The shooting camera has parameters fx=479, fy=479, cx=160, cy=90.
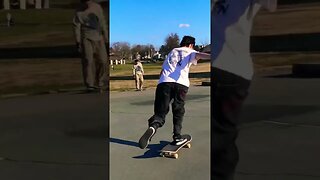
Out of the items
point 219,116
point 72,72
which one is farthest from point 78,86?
point 219,116

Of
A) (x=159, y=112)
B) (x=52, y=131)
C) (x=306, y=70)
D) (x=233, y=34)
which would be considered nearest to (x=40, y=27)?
(x=52, y=131)

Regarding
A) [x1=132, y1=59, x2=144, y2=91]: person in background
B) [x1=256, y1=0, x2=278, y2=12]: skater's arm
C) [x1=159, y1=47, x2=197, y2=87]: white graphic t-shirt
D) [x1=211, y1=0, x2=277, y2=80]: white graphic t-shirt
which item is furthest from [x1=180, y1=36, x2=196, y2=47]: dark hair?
[x1=132, y1=59, x2=144, y2=91]: person in background

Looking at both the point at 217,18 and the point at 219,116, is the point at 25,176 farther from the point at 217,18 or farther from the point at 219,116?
the point at 217,18

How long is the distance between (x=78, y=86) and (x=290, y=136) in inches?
51.9

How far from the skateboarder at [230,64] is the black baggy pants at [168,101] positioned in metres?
1.57

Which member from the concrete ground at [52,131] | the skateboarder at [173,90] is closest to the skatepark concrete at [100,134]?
the concrete ground at [52,131]

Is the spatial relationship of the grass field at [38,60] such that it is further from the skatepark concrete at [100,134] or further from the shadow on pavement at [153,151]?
the shadow on pavement at [153,151]

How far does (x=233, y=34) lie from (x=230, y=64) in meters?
0.17

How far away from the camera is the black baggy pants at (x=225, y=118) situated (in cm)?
278

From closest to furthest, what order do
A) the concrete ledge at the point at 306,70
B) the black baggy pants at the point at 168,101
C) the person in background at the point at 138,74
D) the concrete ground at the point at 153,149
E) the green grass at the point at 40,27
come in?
1. the concrete ledge at the point at 306,70
2. the green grass at the point at 40,27
3. the concrete ground at the point at 153,149
4. the black baggy pants at the point at 168,101
5. the person in background at the point at 138,74

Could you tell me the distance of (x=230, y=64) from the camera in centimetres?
277

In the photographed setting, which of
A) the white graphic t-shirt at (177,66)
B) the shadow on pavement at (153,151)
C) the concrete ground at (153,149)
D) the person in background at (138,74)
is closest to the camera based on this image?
the concrete ground at (153,149)

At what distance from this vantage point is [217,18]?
2.75m

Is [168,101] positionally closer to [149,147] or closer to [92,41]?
[149,147]
